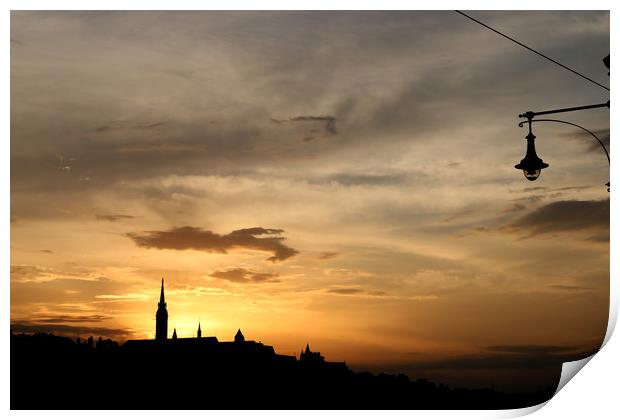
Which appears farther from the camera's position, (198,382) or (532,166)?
(198,382)

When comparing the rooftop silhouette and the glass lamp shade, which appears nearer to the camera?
the glass lamp shade

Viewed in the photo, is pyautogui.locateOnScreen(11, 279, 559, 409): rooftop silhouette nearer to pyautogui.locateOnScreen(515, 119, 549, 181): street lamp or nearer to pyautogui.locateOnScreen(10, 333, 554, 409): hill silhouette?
pyautogui.locateOnScreen(10, 333, 554, 409): hill silhouette

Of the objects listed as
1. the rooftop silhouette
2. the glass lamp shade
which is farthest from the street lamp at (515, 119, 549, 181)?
the rooftop silhouette

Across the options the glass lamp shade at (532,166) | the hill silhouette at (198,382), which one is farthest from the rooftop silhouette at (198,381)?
the glass lamp shade at (532,166)

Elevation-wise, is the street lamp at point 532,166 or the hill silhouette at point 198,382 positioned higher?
the street lamp at point 532,166

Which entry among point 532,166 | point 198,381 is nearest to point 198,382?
point 198,381

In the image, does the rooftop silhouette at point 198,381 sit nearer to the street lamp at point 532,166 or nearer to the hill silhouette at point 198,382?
the hill silhouette at point 198,382

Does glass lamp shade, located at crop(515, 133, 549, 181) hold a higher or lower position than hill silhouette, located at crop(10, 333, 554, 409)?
higher

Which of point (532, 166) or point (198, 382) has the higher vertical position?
point (532, 166)

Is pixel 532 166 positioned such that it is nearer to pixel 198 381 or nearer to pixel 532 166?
pixel 532 166

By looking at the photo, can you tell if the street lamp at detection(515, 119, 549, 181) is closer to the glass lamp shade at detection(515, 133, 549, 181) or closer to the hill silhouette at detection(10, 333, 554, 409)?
the glass lamp shade at detection(515, 133, 549, 181)
